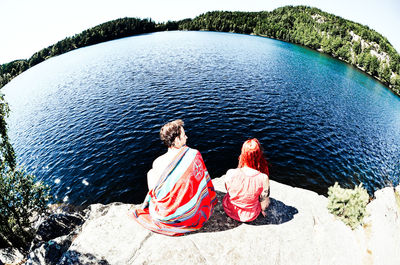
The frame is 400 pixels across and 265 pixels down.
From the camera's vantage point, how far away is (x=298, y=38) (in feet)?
412

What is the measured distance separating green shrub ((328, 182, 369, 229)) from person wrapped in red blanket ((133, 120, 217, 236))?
508 centimetres

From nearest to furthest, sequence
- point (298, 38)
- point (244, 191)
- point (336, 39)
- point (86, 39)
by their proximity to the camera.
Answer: point (244, 191) < point (336, 39) < point (298, 38) < point (86, 39)

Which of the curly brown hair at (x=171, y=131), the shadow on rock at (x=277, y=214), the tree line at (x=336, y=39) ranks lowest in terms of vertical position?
the shadow on rock at (x=277, y=214)

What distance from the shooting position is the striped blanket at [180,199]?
4633 mm

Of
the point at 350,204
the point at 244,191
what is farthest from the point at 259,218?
the point at 350,204

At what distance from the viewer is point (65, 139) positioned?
22156 mm

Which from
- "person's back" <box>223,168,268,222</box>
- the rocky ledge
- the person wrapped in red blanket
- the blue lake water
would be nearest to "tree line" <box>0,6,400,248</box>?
the blue lake water

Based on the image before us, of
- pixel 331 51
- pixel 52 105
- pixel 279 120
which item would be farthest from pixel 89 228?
pixel 331 51

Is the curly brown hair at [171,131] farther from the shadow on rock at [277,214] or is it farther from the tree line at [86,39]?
the tree line at [86,39]

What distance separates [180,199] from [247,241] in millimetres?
2855

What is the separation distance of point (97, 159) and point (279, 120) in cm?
2198

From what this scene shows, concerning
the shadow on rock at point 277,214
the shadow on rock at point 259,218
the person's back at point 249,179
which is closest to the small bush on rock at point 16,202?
the shadow on rock at point 259,218

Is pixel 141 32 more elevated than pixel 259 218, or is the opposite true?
pixel 141 32

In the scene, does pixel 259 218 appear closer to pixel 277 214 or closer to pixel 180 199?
pixel 277 214
